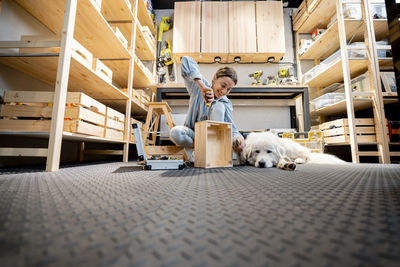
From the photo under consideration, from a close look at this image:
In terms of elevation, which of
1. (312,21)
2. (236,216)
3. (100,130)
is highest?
(312,21)

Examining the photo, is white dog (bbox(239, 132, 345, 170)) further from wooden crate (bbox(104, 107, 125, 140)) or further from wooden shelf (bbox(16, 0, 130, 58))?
wooden shelf (bbox(16, 0, 130, 58))

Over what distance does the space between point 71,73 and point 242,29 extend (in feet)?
9.03

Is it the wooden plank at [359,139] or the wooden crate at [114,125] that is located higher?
the wooden crate at [114,125]

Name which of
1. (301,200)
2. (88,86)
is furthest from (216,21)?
(301,200)

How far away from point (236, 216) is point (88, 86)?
1900mm

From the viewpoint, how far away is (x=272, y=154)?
54.2 inches

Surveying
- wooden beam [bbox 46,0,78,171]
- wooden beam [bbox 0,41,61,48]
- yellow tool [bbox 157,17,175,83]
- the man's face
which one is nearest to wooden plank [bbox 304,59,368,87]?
the man's face

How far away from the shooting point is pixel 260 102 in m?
3.14

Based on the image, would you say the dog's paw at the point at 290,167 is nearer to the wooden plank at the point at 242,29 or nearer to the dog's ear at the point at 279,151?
the dog's ear at the point at 279,151

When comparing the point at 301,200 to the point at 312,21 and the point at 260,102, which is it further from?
the point at 312,21

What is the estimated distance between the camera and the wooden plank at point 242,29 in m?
3.03

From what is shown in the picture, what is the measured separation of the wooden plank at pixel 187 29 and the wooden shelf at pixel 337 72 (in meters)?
2.00

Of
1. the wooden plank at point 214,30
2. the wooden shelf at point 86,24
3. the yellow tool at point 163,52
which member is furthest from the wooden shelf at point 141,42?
the wooden plank at point 214,30

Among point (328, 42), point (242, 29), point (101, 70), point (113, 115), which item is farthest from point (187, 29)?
point (328, 42)
